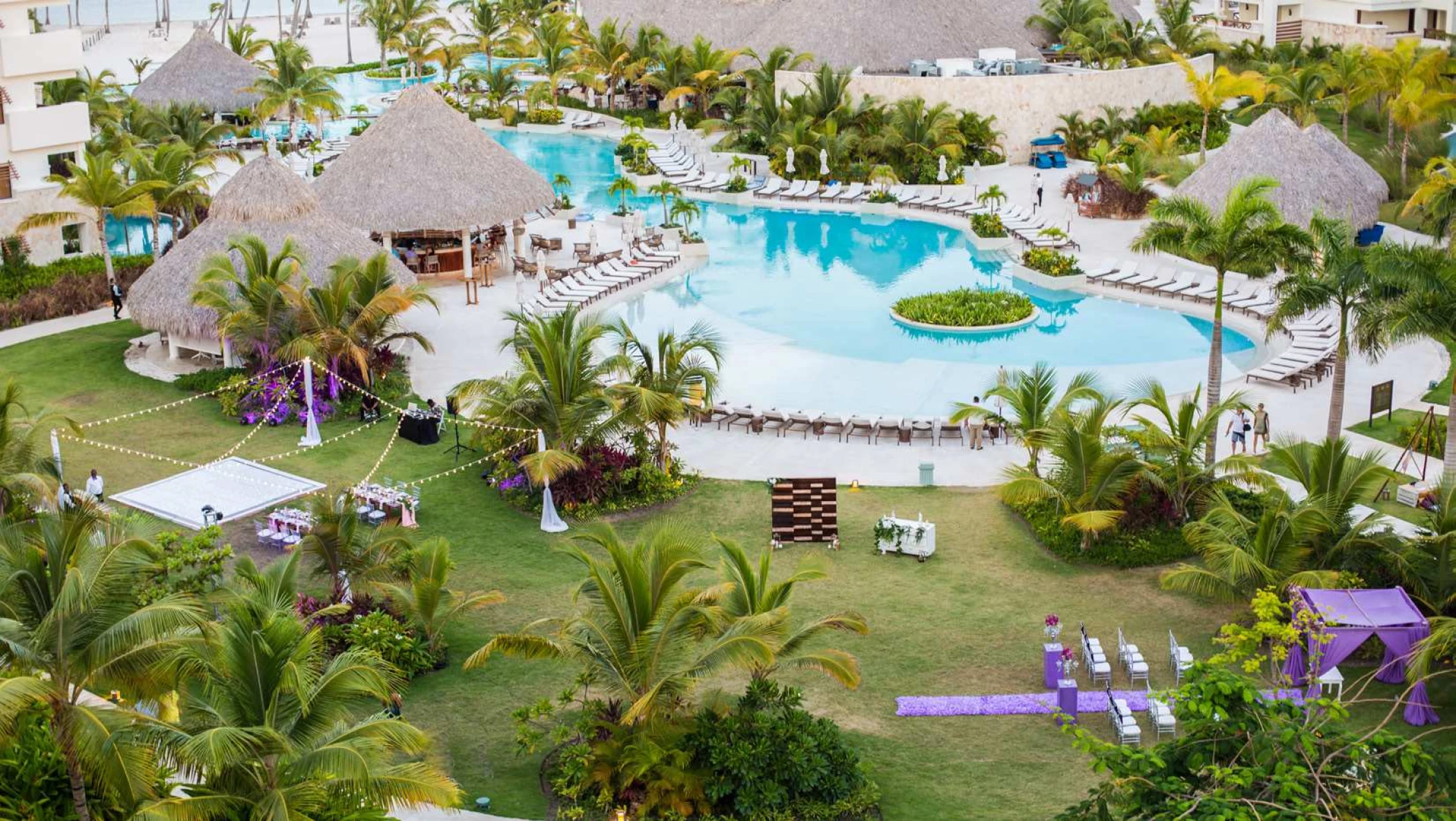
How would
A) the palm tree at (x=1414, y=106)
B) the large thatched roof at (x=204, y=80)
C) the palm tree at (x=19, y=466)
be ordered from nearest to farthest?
1. the palm tree at (x=19, y=466)
2. the palm tree at (x=1414, y=106)
3. the large thatched roof at (x=204, y=80)

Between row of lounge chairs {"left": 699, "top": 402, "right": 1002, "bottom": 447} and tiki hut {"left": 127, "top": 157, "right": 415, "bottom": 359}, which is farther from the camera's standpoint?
tiki hut {"left": 127, "top": 157, "right": 415, "bottom": 359}

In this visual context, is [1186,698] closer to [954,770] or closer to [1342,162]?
[954,770]

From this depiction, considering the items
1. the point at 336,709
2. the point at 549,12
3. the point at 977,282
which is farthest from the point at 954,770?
the point at 549,12

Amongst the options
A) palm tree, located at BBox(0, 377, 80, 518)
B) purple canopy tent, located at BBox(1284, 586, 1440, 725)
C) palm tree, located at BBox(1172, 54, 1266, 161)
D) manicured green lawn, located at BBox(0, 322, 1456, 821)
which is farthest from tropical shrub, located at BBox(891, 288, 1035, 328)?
palm tree, located at BBox(0, 377, 80, 518)

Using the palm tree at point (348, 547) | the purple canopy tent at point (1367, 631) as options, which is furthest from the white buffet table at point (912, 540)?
the palm tree at point (348, 547)

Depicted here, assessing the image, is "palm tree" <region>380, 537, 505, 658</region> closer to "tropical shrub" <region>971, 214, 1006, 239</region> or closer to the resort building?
the resort building

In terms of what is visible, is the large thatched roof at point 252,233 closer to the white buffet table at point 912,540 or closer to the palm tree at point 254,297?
the palm tree at point 254,297

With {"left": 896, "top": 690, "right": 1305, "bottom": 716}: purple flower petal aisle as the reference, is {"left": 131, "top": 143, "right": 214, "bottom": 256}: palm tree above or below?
above
